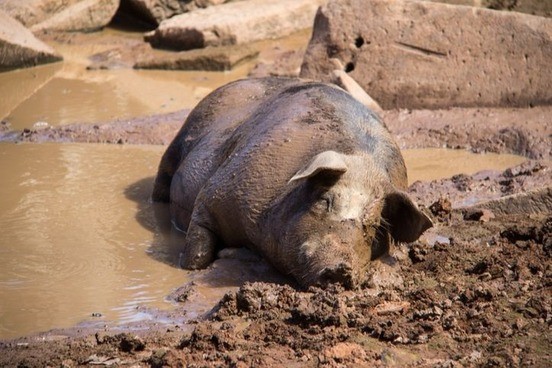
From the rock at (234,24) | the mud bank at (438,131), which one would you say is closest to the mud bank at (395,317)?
the mud bank at (438,131)

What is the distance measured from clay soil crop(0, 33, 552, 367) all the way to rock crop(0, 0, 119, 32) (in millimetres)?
9585

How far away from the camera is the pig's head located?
5973 millimetres

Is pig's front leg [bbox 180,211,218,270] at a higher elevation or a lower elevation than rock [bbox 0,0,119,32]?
higher

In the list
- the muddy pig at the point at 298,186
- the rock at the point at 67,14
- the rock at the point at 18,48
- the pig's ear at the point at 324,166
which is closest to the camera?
the pig's ear at the point at 324,166

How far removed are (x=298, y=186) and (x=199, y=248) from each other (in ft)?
2.92

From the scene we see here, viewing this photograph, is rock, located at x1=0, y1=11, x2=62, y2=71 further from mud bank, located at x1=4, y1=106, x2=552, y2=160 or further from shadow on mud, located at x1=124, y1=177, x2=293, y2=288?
shadow on mud, located at x1=124, y1=177, x2=293, y2=288

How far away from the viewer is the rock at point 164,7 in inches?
625

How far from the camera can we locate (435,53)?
10766 millimetres

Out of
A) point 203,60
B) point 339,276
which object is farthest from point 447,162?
point 203,60

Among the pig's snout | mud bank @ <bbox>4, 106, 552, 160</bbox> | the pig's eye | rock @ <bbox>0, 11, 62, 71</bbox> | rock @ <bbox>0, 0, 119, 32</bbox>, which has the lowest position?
rock @ <bbox>0, 0, 119, 32</bbox>

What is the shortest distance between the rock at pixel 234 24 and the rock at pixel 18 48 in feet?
5.48

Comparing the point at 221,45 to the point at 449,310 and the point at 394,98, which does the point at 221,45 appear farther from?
the point at 449,310

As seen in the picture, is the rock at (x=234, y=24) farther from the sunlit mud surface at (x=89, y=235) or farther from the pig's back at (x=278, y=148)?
the pig's back at (x=278, y=148)

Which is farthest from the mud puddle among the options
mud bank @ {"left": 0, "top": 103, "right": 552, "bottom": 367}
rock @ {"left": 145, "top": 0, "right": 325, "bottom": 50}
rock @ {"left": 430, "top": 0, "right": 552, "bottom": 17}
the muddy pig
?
mud bank @ {"left": 0, "top": 103, "right": 552, "bottom": 367}
